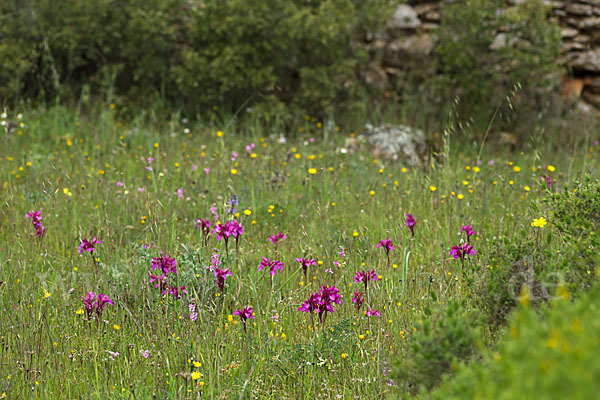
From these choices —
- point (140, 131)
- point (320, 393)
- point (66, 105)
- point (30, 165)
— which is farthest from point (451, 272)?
point (66, 105)

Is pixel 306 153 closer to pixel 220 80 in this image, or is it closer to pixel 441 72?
pixel 220 80

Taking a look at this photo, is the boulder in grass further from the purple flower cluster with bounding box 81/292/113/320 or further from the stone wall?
the purple flower cluster with bounding box 81/292/113/320

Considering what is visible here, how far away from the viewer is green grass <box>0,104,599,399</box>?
256 centimetres

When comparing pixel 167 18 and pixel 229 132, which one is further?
pixel 167 18

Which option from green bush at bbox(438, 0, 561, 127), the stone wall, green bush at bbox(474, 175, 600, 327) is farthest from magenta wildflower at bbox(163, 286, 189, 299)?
the stone wall

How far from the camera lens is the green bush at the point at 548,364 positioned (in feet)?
3.69

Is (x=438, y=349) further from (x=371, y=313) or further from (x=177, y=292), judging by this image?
(x=177, y=292)

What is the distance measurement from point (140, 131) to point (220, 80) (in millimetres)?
1390

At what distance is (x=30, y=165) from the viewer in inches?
213

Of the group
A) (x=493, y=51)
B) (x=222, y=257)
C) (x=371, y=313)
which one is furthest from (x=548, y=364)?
(x=493, y=51)

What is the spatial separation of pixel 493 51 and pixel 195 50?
13.9 feet

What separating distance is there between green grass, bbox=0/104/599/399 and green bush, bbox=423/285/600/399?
919 millimetres

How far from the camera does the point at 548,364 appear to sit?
120cm

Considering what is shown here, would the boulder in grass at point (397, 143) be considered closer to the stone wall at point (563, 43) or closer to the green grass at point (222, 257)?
the green grass at point (222, 257)
